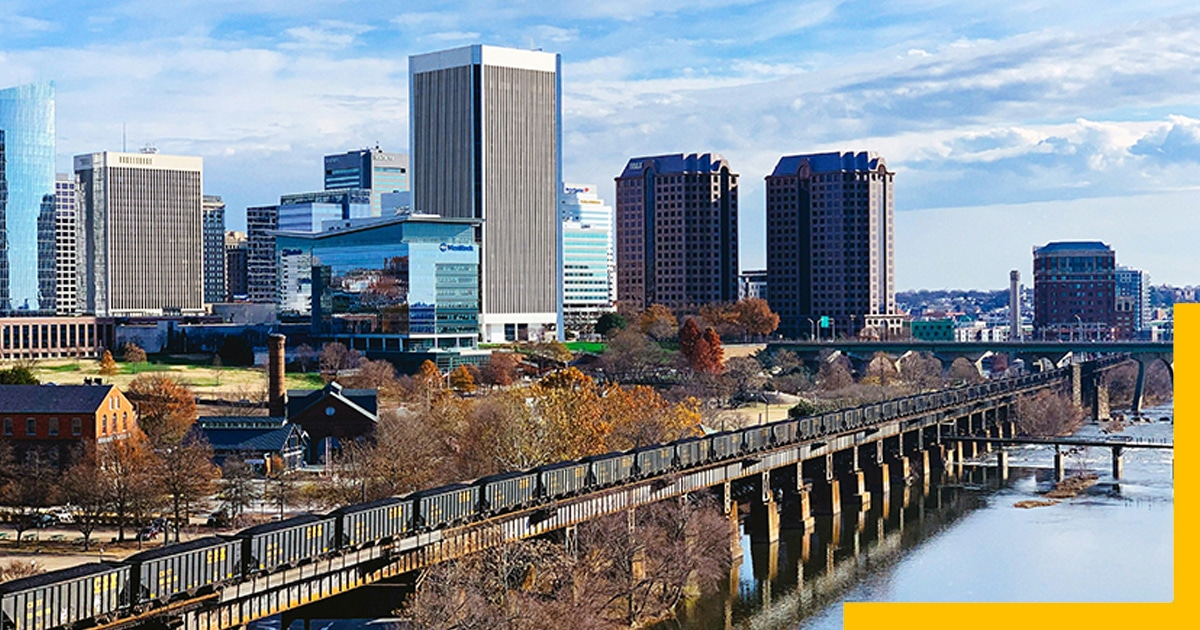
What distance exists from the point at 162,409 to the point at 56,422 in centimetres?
2371

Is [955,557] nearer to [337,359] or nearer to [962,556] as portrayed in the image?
[962,556]

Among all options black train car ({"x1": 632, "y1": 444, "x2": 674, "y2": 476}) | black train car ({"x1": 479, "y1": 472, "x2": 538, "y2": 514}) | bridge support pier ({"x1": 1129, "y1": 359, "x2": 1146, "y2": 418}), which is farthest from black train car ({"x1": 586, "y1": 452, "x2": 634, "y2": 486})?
bridge support pier ({"x1": 1129, "y1": 359, "x2": 1146, "y2": 418})

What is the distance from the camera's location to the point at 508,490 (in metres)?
54.3

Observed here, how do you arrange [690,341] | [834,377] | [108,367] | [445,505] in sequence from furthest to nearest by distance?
[690,341] → [834,377] → [108,367] → [445,505]

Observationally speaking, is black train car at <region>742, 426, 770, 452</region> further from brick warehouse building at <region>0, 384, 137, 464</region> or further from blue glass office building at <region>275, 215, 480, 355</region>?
blue glass office building at <region>275, 215, 480, 355</region>

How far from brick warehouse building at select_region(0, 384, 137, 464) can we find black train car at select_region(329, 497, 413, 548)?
44984mm

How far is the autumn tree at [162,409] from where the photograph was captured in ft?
326

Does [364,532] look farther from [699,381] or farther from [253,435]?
[699,381]

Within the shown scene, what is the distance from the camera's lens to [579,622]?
49656 mm

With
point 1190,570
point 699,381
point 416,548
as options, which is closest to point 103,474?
point 416,548

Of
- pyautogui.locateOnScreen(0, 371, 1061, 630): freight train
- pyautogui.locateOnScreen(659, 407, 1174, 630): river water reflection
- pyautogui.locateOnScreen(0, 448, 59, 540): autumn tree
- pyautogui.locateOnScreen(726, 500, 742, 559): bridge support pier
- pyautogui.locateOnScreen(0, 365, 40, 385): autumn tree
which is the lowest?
pyautogui.locateOnScreen(659, 407, 1174, 630): river water reflection

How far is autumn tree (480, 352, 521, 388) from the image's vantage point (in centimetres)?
16688

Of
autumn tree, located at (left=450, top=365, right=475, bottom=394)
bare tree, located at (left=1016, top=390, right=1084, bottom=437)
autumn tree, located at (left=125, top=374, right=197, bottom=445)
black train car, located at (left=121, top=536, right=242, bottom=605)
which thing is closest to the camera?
black train car, located at (left=121, top=536, right=242, bottom=605)

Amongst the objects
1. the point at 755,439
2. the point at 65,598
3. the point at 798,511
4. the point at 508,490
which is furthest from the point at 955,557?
the point at 65,598
